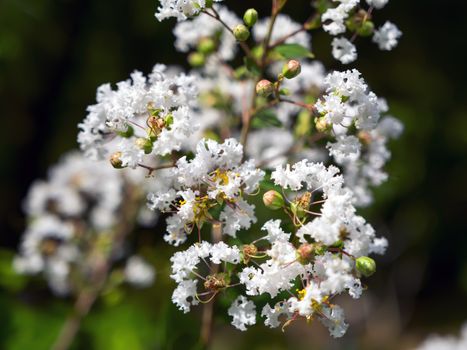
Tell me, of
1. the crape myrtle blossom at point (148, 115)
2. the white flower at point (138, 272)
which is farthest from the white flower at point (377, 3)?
the white flower at point (138, 272)

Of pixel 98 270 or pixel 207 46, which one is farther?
pixel 98 270

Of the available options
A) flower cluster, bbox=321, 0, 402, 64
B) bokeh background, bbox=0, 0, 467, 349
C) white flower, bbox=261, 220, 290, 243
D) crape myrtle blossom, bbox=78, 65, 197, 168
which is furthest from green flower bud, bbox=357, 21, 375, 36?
bokeh background, bbox=0, 0, 467, 349

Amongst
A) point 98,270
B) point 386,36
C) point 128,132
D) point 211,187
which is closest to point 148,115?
point 128,132

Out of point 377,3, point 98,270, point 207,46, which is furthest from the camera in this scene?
point 98,270

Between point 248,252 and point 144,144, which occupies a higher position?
point 144,144

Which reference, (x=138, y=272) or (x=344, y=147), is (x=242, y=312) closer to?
(x=344, y=147)

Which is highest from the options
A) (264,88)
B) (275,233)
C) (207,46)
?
(207,46)
